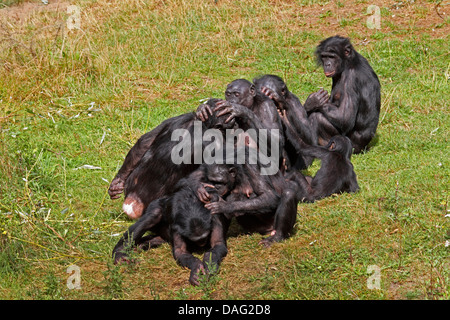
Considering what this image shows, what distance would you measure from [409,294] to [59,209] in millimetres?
3712

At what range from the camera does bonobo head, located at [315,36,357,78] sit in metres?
8.13

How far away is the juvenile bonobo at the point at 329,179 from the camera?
6.42m

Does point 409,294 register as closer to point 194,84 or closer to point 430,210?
point 430,210

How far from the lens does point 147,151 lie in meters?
6.21

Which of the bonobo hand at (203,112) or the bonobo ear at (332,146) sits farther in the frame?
the bonobo ear at (332,146)

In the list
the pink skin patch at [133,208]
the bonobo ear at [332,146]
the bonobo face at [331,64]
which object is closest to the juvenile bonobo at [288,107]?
the bonobo ear at [332,146]

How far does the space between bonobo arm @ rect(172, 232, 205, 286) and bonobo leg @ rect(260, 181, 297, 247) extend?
2.25ft

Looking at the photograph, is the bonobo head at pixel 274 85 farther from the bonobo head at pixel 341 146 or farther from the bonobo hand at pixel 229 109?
the bonobo hand at pixel 229 109

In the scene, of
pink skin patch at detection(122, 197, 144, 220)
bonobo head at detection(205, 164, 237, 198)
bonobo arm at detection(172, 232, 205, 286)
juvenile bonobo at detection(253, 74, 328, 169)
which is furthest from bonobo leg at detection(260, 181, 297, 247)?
juvenile bonobo at detection(253, 74, 328, 169)

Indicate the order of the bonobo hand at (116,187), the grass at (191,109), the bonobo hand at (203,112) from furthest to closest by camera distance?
the bonobo hand at (116,187) → the bonobo hand at (203,112) → the grass at (191,109)

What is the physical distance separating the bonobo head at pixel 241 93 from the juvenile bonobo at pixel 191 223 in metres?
1.12

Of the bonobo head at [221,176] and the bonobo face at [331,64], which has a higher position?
the bonobo face at [331,64]

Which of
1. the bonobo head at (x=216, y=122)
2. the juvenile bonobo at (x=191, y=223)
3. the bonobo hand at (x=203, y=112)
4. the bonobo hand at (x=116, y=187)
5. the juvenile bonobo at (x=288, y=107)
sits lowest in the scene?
the juvenile bonobo at (x=191, y=223)

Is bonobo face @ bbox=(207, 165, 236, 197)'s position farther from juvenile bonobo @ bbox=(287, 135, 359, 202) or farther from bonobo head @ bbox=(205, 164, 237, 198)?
juvenile bonobo @ bbox=(287, 135, 359, 202)
